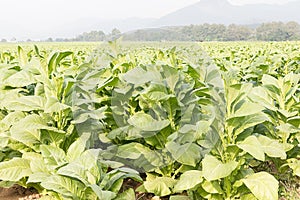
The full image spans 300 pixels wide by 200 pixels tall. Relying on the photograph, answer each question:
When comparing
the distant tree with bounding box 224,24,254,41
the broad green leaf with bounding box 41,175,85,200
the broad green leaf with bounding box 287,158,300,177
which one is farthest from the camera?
the distant tree with bounding box 224,24,254,41

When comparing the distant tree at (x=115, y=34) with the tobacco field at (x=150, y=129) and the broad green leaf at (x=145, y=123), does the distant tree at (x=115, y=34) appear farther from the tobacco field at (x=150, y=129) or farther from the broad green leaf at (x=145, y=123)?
the broad green leaf at (x=145, y=123)

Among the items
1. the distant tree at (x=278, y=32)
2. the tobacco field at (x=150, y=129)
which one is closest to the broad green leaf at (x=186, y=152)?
the tobacco field at (x=150, y=129)

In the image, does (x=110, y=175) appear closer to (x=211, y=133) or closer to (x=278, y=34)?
(x=211, y=133)

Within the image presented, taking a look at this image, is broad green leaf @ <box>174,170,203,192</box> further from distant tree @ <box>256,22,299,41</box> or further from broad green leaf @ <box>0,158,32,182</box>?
distant tree @ <box>256,22,299,41</box>

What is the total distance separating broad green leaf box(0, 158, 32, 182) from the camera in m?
2.59

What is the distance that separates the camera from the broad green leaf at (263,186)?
2.18 m

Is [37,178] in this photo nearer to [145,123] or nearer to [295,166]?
[145,123]

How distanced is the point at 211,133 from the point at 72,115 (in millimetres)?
1040

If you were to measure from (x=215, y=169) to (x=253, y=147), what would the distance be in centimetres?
27

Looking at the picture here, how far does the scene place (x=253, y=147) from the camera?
7.27 ft

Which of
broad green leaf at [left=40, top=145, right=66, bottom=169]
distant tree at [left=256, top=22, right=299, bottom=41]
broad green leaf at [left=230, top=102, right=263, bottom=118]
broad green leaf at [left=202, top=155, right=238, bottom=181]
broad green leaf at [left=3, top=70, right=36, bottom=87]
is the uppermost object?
broad green leaf at [left=3, top=70, right=36, bottom=87]

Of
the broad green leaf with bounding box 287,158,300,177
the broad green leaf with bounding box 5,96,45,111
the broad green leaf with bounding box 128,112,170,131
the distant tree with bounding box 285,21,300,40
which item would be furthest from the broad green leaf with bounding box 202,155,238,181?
the distant tree with bounding box 285,21,300,40

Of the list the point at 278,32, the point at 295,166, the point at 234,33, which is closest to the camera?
the point at 295,166

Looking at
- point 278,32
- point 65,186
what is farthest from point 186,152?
point 278,32
